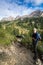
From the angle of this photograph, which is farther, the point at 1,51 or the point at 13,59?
the point at 1,51

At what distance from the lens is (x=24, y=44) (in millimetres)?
15516

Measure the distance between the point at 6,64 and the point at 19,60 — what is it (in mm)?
1179

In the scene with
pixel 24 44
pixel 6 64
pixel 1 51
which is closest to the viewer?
pixel 6 64

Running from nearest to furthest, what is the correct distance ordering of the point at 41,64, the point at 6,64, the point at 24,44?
the point at 6,64 < the point at 41,64 < the point at 24,44

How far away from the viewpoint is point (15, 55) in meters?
13.0

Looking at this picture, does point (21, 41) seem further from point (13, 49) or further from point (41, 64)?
point (41, 64)

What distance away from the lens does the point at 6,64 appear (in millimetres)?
11258

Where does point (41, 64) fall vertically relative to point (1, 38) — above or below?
below

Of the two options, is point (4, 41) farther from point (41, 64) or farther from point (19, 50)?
point (41, 64)

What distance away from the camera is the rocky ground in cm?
1179

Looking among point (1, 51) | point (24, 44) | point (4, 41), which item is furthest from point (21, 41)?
point (1, 51)

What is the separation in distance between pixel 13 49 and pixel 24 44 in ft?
4.95

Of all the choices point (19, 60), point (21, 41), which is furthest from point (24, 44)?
point (19, 60)

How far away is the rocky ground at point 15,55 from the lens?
1179 cm
